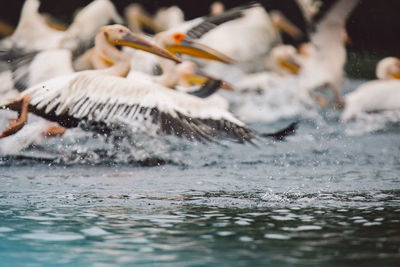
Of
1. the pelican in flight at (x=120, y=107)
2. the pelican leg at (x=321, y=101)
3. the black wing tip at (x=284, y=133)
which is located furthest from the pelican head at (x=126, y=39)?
the pelican leg at (x=321, y=101)

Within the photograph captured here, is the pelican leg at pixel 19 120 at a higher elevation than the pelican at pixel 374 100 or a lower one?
lower

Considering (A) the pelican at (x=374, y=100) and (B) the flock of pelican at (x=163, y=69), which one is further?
(A) the pelican at (x=374, y=100)

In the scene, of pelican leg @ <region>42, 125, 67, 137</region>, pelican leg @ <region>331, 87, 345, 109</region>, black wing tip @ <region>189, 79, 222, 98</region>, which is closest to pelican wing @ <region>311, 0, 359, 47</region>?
pelican leg @ <region>331, 87, 345, 109</region>

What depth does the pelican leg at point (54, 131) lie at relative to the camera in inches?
223

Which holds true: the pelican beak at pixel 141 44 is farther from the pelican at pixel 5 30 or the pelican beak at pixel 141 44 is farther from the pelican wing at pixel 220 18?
the pelican at pixel 5 30

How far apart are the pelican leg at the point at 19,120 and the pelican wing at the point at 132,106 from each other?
0.07m

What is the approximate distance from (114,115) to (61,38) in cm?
245

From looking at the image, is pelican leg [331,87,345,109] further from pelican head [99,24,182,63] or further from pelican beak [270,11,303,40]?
pelican head [99,24,182,63]

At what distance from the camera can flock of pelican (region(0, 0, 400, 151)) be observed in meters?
5.18

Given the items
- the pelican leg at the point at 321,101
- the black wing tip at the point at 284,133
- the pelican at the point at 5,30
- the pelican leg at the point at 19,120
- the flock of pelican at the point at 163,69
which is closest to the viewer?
the black wing tip at the point at 284,133

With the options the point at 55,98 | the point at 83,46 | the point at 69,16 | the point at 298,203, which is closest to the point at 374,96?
the point at 83,46

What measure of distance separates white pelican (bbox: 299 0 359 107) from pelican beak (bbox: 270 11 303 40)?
182 cm

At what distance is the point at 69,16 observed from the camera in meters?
12.1

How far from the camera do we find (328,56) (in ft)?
28.7
